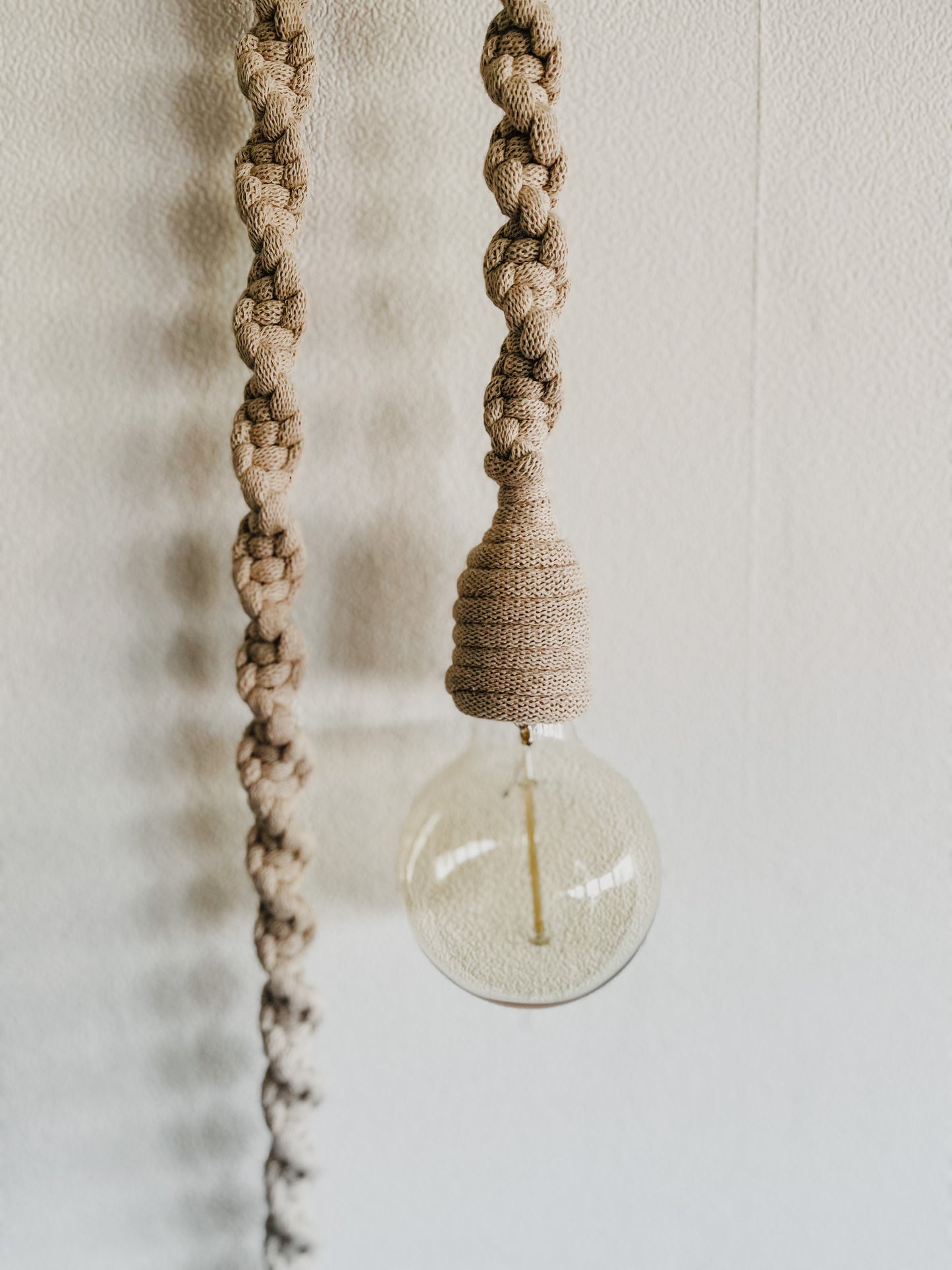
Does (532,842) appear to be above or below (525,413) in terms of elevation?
below

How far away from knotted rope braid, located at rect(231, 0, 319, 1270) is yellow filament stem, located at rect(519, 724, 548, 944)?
0.12m

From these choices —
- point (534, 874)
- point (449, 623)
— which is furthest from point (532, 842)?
point (449, 623)

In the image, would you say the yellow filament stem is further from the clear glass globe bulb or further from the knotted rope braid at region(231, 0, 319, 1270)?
the knotted rope braid at region(231, 0, 319, 1270)

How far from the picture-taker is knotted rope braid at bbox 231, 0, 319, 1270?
1.20 ft

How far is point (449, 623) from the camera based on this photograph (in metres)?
0.45

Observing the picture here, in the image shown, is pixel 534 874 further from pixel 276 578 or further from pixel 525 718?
pixel 276 578

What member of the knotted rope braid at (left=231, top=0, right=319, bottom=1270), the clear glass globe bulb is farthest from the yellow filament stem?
the knotted rope braid at (left=231, top=0, right=319, bottom=1270)

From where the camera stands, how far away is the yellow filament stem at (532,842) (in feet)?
1.21

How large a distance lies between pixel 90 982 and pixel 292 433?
351 millimetres

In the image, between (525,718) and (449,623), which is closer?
(525,718)

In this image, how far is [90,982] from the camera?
46 cm

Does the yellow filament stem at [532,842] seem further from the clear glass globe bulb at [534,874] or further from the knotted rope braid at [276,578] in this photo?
the knotted rope braid at [276,578]

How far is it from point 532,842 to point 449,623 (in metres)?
0.14

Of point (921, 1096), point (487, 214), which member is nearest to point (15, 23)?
point (487, 214)
